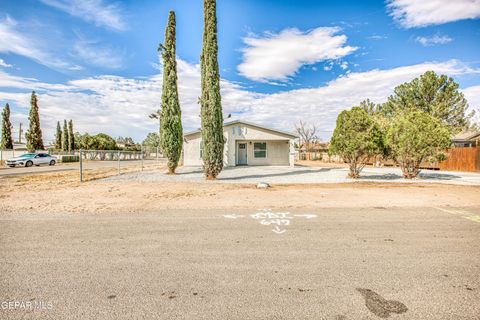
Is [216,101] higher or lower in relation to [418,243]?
higher

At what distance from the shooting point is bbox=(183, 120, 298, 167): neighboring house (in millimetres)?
23172

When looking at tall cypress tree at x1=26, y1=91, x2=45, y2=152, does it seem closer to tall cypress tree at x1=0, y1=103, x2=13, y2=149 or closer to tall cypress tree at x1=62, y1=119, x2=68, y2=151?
tall cypress tree at x1=0, y1=103, x2=13, y2=149

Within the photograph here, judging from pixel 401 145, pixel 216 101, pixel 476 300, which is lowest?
pixel 476 300

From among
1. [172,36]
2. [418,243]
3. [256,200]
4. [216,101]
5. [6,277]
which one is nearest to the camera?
[6,277]

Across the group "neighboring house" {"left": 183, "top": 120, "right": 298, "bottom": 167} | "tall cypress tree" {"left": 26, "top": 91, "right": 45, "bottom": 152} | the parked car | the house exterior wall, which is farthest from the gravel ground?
"tall cypress tree" {"left": 26, "top": 91, "right": 45, "bottom": 152}

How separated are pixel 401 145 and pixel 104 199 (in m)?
13.9

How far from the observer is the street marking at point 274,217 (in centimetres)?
532

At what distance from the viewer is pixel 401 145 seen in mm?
13688

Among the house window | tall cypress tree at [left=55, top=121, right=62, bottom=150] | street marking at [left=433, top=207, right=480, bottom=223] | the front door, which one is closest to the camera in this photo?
street marking at [left=433, top=207, right=480, bottom=223]

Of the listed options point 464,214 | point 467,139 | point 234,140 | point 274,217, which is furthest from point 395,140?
point 467,139

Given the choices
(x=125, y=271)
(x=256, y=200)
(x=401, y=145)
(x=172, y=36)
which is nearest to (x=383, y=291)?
(x=125, y=271)

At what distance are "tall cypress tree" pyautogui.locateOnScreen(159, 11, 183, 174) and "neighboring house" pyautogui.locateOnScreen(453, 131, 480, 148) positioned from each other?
1168 inches

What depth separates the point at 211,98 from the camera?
13500mm

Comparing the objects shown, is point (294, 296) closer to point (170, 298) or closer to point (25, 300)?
point (170, 298)
